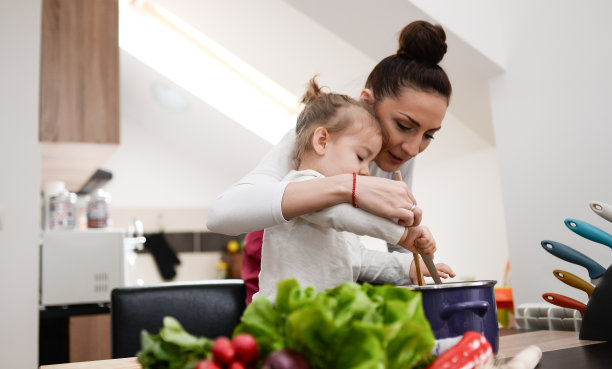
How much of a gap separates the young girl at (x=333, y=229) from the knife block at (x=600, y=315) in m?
0.30

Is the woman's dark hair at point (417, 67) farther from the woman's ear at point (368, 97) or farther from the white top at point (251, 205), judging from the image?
the white top at point (251, 205)

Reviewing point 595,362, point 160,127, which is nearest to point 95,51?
point 595,362

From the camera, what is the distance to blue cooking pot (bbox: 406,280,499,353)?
1.92 feet

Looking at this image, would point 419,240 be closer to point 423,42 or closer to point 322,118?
point 322,118

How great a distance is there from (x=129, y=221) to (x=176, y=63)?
1694 mm

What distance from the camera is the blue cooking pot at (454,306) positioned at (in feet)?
1.92

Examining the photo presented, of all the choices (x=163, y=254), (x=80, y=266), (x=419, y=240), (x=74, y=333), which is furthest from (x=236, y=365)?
(x=163, y=254)

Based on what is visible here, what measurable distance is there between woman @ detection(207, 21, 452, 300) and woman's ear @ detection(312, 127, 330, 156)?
0.10m

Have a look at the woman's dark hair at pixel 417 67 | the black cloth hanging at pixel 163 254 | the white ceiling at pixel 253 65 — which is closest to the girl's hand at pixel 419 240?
the woman's dark hair at pixel 417 67

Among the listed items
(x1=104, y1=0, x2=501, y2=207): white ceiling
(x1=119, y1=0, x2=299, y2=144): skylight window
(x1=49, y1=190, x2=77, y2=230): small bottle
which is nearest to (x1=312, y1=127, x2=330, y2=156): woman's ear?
(x1=104, y1=0, x2=501, y2=207): white ceiling

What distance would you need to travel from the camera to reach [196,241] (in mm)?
Result: 5367

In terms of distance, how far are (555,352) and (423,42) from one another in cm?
66

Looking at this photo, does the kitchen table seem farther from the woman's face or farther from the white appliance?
the white appliance

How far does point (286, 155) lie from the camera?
103cm
